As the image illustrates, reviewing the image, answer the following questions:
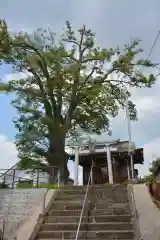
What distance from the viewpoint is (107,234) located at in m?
6.89

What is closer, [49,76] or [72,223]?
[72,223]

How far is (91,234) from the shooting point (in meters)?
6.97

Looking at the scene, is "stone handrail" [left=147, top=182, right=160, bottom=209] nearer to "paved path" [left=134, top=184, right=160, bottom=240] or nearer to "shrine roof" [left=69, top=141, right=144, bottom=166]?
"paved path" [left=134, top=184, right=160, bottom=240]

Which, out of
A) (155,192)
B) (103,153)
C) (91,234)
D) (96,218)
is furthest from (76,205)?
(103,153)

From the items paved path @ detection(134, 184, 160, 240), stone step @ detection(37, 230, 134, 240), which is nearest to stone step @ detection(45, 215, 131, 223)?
paved path @ detection(134, 184, 160, 240)

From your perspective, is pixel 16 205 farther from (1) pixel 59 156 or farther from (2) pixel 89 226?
(1) pixel 59 156

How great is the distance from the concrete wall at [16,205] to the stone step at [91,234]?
3.35 ft

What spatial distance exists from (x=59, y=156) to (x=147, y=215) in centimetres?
803

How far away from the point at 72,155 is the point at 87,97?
4293 mm

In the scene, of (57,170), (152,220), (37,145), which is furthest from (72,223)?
(37,145)

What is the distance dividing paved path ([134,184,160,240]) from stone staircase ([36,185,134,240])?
332mm

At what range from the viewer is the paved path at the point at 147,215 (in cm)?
695

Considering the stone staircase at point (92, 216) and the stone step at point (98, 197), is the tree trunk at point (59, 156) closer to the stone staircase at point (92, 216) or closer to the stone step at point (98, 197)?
the stone staircase at point (92, 216)

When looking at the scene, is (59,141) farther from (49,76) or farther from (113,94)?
(113,94)
